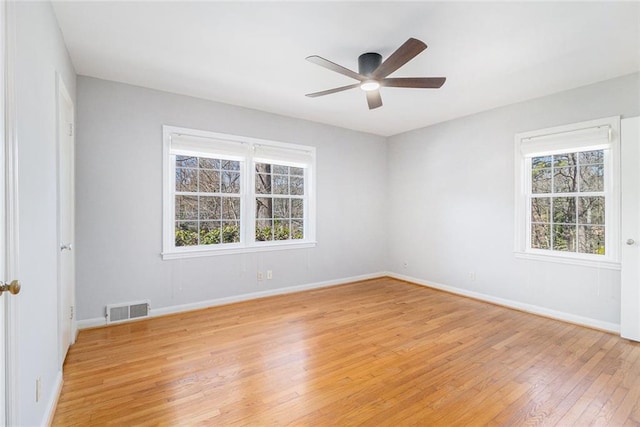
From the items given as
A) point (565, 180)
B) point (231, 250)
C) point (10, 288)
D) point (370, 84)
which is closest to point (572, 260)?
point (565, 180)

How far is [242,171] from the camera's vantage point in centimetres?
434

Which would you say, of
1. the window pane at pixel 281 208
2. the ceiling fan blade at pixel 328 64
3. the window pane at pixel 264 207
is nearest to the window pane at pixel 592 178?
the ceiling fan blade at pixel 328 64

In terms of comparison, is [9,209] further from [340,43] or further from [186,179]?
[186,179]

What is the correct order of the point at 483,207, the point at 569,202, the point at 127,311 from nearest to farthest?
the point at 127,311 → the point at 569,202 → the point at 483,207

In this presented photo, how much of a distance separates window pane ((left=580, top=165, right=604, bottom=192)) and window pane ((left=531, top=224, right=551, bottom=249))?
24.0 inches

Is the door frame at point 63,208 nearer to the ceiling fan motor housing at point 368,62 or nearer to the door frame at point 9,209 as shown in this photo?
the door frame at point 9,209

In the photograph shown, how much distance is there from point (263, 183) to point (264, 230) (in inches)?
27.7

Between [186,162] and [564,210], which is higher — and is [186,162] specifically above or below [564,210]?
above

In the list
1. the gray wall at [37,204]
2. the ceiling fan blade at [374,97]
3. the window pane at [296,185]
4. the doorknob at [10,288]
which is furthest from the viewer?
the window pane at [296,185]

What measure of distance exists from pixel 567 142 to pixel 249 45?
3.73m

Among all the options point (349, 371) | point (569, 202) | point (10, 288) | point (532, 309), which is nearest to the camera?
point (10, 288)

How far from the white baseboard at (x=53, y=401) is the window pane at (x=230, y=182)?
2568mm

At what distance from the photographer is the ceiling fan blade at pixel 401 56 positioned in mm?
2129

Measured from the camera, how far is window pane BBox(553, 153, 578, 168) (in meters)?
3.70
